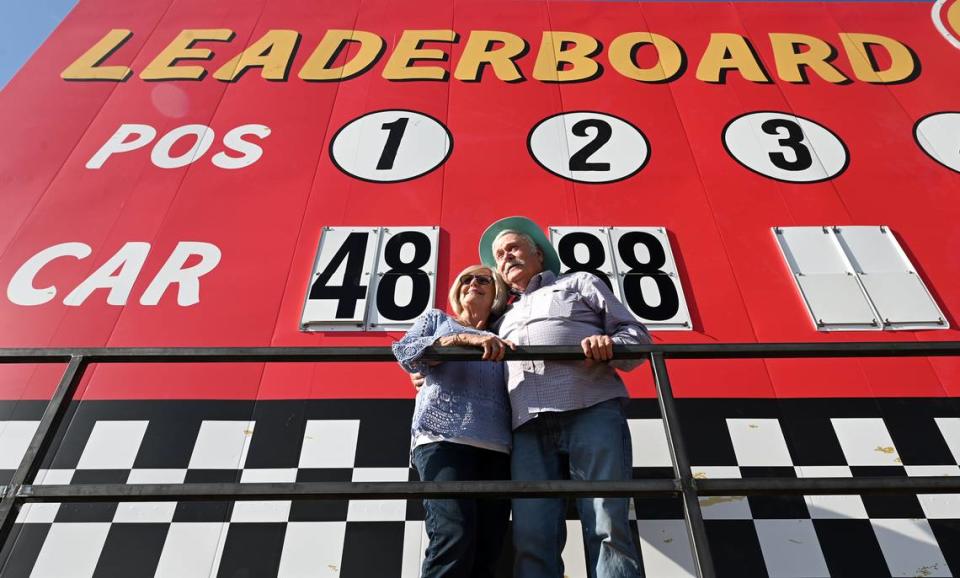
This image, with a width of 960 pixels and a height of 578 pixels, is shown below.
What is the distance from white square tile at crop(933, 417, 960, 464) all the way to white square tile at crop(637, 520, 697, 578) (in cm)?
90

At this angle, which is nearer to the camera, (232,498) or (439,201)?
(232,498)

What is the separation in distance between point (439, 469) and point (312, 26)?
286 cm

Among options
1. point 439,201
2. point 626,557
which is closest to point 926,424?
point 626,557

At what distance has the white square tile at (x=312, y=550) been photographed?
1833 mm

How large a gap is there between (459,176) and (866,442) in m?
1.74

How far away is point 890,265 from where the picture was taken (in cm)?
255

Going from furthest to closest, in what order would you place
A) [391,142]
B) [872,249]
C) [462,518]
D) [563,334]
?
1. [391,142]
2. [872,249]
3. [563,334]
4. [462,518]

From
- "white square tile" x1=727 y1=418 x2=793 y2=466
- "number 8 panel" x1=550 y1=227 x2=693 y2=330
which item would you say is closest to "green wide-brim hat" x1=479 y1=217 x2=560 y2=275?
"number 8 panel" x1=550 y1=227 x2=693 y2=330

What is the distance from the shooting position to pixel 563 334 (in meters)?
1.55

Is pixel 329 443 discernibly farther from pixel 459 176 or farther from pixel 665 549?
pixel 459 176

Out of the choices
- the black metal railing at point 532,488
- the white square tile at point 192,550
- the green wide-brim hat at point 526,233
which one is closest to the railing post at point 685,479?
the black metal railing at point 532,488

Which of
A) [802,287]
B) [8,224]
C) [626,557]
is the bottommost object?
[626,557]

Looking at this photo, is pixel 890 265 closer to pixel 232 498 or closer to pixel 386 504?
pixel 386 504

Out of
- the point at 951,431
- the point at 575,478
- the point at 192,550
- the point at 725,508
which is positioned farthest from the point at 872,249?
the point at 192,550
